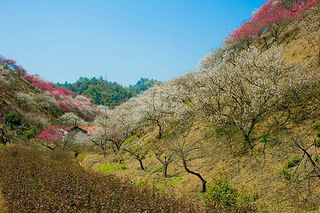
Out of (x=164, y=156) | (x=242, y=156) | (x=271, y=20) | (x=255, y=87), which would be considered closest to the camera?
(x=242, y=156)

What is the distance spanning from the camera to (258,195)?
6.83 m

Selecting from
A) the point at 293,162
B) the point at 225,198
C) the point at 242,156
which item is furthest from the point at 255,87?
the point at 225,198

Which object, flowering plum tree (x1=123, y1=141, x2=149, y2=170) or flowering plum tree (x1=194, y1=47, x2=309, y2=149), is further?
flowering plum tree (x1=123, y1=141, x2=149, y2=170)

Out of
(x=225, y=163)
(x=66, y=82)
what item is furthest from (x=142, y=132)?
(x=66, y=82)

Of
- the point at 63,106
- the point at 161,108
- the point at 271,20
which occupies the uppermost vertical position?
the point at 271,20

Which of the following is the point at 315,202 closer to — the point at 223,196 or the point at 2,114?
the point at 223,196

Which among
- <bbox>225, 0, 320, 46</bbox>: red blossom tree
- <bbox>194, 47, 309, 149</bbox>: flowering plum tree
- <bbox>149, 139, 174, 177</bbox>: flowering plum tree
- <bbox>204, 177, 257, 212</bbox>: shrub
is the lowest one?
<bbox>204, 177, 257, 212</bbox>: shrub

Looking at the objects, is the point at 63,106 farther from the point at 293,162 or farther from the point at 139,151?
the point at 293,162

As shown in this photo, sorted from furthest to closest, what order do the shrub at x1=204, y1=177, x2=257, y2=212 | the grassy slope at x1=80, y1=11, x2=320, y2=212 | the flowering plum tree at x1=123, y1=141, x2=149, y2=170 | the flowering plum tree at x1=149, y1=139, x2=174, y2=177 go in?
the flowering plum tree at x1=123, y1=141, x2=149, y2=170, the flowering plum tree at x1=149, y1=139, x2=174, y2=177, the grassy slope at x1=80, y1=11, x2=320, y2=212, the shrub at x1=204, y1=177, x2=257, y2=212

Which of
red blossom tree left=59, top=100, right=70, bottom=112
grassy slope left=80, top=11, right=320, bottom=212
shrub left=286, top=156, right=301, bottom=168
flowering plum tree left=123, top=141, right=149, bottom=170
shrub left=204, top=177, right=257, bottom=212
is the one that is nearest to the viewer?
shrub left=204, top=177, right=257, bottom=212

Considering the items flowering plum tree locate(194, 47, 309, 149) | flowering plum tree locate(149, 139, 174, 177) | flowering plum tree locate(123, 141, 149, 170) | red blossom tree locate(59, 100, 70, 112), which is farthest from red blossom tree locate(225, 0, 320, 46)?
red blossom tree locate(59, 100, 70, 112)

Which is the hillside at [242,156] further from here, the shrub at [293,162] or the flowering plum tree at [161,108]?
the flowering plum tree at [161,108]

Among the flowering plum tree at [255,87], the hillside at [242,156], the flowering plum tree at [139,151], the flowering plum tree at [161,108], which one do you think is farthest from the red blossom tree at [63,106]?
the flowering plum tree at [255,87]

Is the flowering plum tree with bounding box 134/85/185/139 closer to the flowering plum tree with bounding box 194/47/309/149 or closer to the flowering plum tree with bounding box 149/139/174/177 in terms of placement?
the flowering plum tree with bounding box 149/139/174/177
